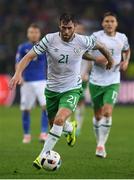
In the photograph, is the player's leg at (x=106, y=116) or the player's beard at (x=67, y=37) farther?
the player's leg at (x=106, y=116)

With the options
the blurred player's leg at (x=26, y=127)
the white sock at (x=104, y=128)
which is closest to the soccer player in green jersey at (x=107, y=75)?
→ the white sock at (x=104, y=128)

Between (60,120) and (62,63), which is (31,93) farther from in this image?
(60,120)

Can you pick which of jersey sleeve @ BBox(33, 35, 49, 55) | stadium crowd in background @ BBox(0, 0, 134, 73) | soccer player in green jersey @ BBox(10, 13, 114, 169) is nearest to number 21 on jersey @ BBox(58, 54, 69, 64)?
soccer player in green jersey @ BBox(10, 13, 114, 169)

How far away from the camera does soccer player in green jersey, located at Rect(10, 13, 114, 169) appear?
34.8 feet

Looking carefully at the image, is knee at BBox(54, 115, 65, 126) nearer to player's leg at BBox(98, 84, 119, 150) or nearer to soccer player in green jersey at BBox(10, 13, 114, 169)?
soccer player in green jersey at BBox(10, 13, 114, 169)

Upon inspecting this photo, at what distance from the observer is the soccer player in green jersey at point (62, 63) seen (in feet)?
34.8

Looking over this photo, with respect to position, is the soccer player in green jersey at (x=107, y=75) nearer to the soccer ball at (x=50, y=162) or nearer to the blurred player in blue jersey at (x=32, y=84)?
the blurred player in blue jersey at (x=32, y=84)

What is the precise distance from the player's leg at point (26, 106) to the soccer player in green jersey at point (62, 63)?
451 centimetres

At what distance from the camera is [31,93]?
53.5ft

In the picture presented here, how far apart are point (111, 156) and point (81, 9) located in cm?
1766

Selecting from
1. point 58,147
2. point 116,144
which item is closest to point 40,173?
point 58,147

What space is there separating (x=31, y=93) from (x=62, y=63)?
541 cm

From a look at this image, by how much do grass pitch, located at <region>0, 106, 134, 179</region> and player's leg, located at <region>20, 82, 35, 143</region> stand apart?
20 centimetres

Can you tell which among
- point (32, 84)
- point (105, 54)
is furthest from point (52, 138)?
point (32, 84)
